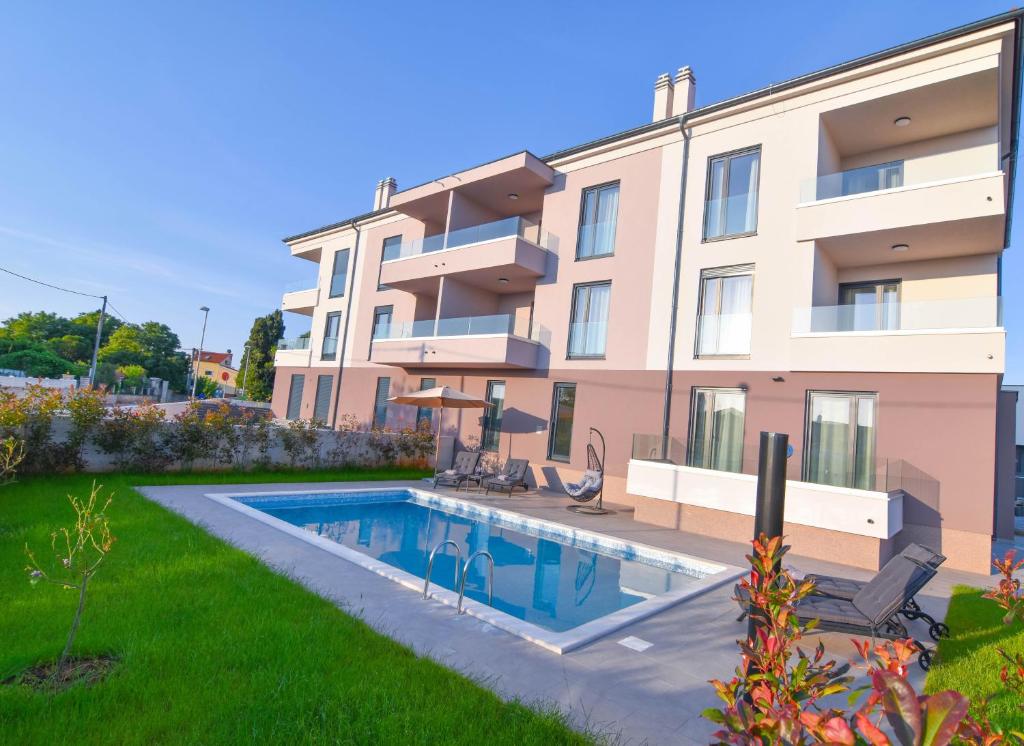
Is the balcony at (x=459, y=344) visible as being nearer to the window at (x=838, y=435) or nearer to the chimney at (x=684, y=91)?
the chimney at (x=684, y=91)

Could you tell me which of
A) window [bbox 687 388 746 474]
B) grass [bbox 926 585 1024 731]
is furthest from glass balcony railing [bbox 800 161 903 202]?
grass [bbox 926 585 1024 731]

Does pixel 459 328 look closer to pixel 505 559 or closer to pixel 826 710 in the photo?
pixel 505 559

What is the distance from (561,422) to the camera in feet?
50.6

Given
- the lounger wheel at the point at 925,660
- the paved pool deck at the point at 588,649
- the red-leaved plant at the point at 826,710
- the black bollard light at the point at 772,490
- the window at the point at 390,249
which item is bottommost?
the paved pool deck at the point at 588,649

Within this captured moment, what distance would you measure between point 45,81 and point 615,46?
50.4ft

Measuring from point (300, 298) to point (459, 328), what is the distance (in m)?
12.3

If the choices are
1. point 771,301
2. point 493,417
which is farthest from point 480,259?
point 771,301

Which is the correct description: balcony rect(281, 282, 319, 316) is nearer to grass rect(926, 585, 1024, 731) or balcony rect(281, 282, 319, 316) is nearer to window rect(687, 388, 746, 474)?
window rect(687, 388, 746, 474)

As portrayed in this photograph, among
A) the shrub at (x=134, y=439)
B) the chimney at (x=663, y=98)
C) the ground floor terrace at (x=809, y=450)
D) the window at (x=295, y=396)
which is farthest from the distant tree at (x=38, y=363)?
the chimney at (x=663, y=98)

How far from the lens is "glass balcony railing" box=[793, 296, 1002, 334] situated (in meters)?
9.64

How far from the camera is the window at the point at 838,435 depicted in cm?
1068

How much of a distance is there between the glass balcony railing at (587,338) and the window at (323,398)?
12.5 meters

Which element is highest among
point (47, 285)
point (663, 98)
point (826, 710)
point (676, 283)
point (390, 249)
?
point (663, 98)

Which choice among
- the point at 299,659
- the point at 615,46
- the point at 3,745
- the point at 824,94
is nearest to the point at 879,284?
the point at 824,94
